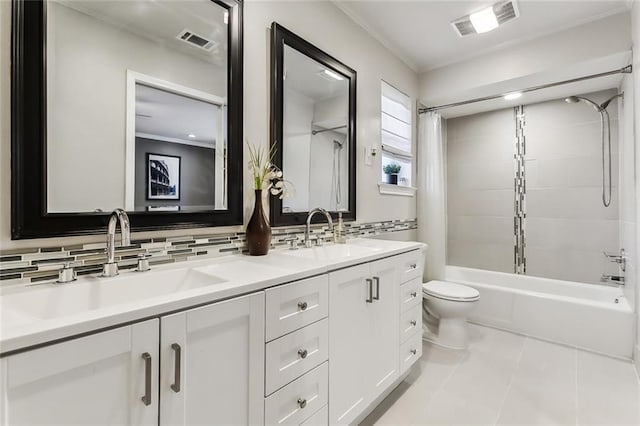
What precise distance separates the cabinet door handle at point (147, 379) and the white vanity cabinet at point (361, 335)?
71 cm

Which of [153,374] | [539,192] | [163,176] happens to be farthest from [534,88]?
[153,374]

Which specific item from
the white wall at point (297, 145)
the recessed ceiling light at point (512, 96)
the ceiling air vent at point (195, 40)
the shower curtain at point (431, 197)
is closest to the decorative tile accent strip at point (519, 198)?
the recessed ceiling light at point (512, 96)

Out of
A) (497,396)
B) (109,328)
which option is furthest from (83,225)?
(497,396)

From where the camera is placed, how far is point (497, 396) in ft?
5.76

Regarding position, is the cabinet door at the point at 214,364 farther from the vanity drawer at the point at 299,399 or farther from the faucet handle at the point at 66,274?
the faucet handle at the point at 66,274

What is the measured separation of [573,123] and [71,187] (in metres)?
3.95

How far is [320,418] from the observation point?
4.01 ft

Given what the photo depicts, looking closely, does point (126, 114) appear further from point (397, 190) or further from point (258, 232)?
point (397, 190)

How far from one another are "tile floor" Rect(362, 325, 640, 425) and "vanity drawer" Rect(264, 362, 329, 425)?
1.86 ft

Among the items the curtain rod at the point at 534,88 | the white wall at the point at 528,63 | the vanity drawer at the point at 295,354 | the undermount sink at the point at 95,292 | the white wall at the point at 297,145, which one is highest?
the white wall at the point at 528,63

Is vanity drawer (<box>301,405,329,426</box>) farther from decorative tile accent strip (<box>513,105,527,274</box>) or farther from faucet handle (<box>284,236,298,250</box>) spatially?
decorative tile accent strip (<box>513,105,527,274</box>)

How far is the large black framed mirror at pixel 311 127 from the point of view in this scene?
170 centimetres

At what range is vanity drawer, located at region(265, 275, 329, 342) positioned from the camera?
102cm

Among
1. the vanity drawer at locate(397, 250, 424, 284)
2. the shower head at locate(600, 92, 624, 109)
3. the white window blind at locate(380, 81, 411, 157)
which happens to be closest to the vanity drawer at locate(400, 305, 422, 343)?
the vanity drawer at locate(397, 250, 424, 284)
